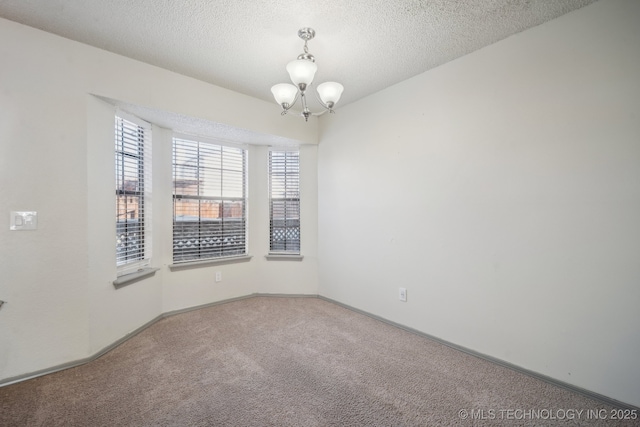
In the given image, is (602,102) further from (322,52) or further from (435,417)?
(435,417)

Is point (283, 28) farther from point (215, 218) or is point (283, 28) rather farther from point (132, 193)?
point (215, 218)

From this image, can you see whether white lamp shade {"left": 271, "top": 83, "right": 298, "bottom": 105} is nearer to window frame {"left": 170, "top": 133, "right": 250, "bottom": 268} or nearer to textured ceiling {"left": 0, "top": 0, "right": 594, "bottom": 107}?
textured ceiling {"left": 0, "top": 0, "right": 594, "bottom": 107}

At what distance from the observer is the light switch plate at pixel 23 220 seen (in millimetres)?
1959

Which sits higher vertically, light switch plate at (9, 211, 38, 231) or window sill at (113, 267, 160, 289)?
light switch plate at (9, 211, 38, 231)

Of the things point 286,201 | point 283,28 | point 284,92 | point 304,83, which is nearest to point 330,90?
point 304,83

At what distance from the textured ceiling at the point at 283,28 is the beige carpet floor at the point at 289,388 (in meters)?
2.62

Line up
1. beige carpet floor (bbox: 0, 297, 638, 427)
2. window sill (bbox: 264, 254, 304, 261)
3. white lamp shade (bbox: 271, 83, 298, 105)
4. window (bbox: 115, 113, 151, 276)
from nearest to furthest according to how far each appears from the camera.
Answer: beige carpet floor (bbox: 0, 297, 638, 427) → white lamp shade (bbox: 271, 83, 298, 105) → window (bbox: 115, 113, 151, 276) → window sill (bbox: 264, 254, 304, 261)

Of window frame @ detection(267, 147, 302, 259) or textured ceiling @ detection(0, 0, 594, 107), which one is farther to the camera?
window frame @ detection(267, 147, 302, 259)

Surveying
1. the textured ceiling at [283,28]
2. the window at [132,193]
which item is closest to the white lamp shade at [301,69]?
the textured ceiling at [283,28]

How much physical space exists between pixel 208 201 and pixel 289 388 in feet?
8.24

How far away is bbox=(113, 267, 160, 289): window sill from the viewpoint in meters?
2.51

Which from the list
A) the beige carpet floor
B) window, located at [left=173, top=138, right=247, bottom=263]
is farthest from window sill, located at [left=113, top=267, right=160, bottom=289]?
the beige carpet floor

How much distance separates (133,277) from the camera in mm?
2668

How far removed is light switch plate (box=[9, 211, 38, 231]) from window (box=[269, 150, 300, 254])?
7.89 feet
